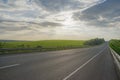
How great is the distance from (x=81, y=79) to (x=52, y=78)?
140 cm

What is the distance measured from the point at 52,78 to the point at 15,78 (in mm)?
1721

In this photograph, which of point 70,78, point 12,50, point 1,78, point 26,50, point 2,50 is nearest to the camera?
point 1,78

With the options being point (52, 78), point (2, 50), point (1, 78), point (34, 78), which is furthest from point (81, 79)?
point (2, 50)

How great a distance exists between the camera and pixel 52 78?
922 centimetres

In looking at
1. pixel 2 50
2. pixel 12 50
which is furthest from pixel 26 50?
pixel 2 50

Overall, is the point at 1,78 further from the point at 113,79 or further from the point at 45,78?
the point at 113,79

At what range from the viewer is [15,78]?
8531 millimetres

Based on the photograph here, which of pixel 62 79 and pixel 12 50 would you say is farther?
pixel 12 50

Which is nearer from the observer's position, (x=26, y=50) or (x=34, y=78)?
(x=34, y=78)

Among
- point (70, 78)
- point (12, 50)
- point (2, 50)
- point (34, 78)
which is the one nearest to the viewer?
point (34, 78)

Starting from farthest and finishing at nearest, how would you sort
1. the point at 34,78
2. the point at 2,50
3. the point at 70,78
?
the point at 2,50, the point at 70,78, the point at 34,78

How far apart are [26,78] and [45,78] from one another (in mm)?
905

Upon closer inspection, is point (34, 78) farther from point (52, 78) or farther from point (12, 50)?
point (12, 50)

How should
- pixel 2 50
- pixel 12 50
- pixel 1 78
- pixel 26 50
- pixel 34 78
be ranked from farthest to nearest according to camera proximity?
pixel 26 50 < pixel 12 50 < pixel 2 50 < pixel 34 78 < pixel 1 78
